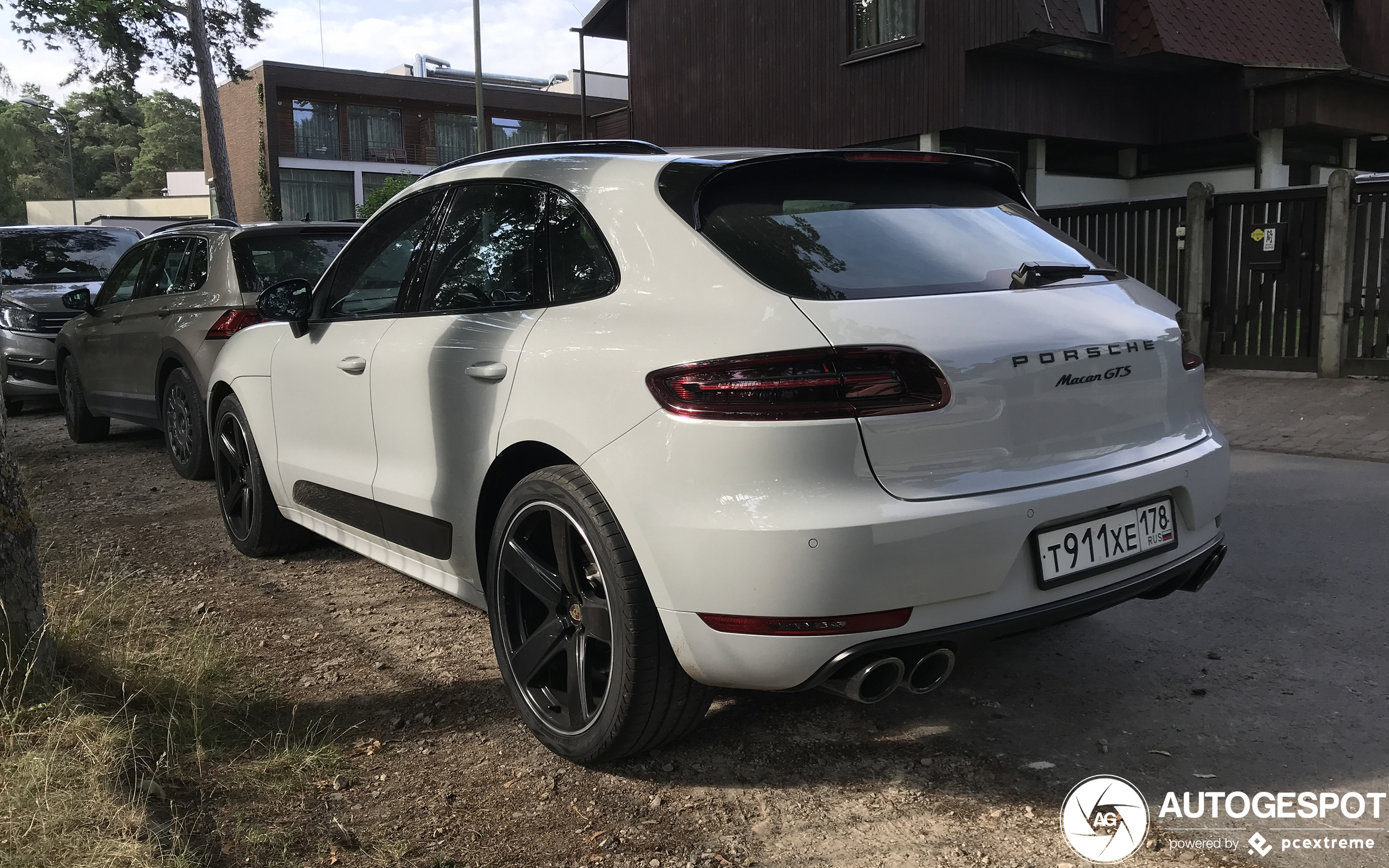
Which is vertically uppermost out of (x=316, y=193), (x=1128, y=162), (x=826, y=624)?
(x=316, y=193)

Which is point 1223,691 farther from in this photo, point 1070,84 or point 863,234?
point 1070,84

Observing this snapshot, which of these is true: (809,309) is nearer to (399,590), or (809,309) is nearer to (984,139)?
(399,590)

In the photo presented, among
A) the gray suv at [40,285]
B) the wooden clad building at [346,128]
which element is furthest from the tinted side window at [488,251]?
the wooden clad building at [346,128]

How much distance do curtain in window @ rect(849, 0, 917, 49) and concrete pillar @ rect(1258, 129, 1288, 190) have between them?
6216 millimetres

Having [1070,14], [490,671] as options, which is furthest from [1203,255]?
[490,671]

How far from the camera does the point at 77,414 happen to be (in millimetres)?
9398

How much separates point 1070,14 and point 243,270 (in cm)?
1389

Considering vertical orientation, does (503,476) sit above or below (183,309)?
below

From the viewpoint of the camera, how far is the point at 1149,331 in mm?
3191

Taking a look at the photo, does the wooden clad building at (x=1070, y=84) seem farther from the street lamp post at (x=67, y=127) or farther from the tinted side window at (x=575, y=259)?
the street lamp post at (x=67, y=127)

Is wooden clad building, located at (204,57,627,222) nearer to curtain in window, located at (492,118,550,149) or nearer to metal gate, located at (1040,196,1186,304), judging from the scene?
curtain in window, located at (492,118,550,149)

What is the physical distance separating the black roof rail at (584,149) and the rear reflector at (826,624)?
4.66 feet

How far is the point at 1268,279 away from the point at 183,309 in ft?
32.1
